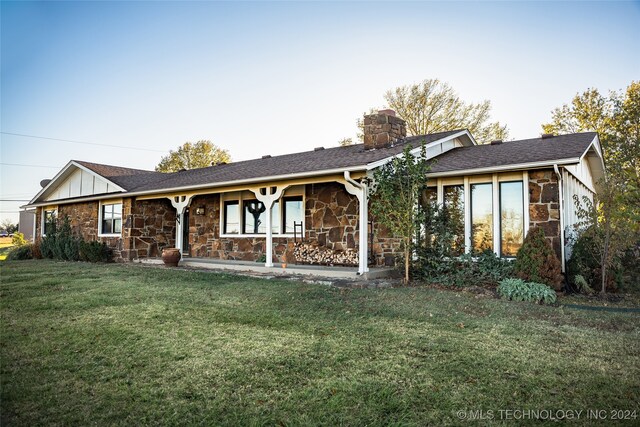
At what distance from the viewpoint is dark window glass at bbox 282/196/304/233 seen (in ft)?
37.3

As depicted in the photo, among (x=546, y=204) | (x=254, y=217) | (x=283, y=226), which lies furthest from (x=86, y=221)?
(x=546, y=204)

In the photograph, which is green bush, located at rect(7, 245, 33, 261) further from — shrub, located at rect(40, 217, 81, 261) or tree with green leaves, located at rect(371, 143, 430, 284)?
tree with green leaves, located at rect(371, 143, 430, 284)

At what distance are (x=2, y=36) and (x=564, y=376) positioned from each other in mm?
6481

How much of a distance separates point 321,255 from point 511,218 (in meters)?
4.77

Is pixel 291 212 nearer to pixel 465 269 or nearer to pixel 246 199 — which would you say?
pixel 246 199

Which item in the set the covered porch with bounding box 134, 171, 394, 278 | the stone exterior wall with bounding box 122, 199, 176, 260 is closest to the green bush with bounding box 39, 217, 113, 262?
the stone exterior wall with bounding box 122, 199, 176, 260

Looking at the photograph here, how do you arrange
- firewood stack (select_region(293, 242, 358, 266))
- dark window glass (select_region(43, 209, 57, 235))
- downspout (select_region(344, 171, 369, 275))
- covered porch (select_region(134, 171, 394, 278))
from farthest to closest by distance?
1. dark window glass (select_region(43, 209, 57, 235))
2. firewood stack (select_region(293, 242, 358, 266))
3. covered porch (select_region(134, 171, 394, 278))
4. downspout (select_region(344, 171, 369, 275))

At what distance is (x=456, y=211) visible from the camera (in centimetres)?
874

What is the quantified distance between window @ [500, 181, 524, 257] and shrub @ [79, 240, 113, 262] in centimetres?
1265

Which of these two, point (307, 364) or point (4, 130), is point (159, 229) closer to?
point (4, 130)

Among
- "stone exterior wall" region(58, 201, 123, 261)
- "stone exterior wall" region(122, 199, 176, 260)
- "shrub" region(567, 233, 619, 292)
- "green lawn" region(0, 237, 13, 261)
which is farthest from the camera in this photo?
"green lawn" region(0, 237, 13, 261)

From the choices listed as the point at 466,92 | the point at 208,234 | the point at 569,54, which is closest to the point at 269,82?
the point at 208,234

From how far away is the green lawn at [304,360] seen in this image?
111 inches

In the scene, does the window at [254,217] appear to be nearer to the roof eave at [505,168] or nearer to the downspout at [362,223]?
the downspout at [362,223]
